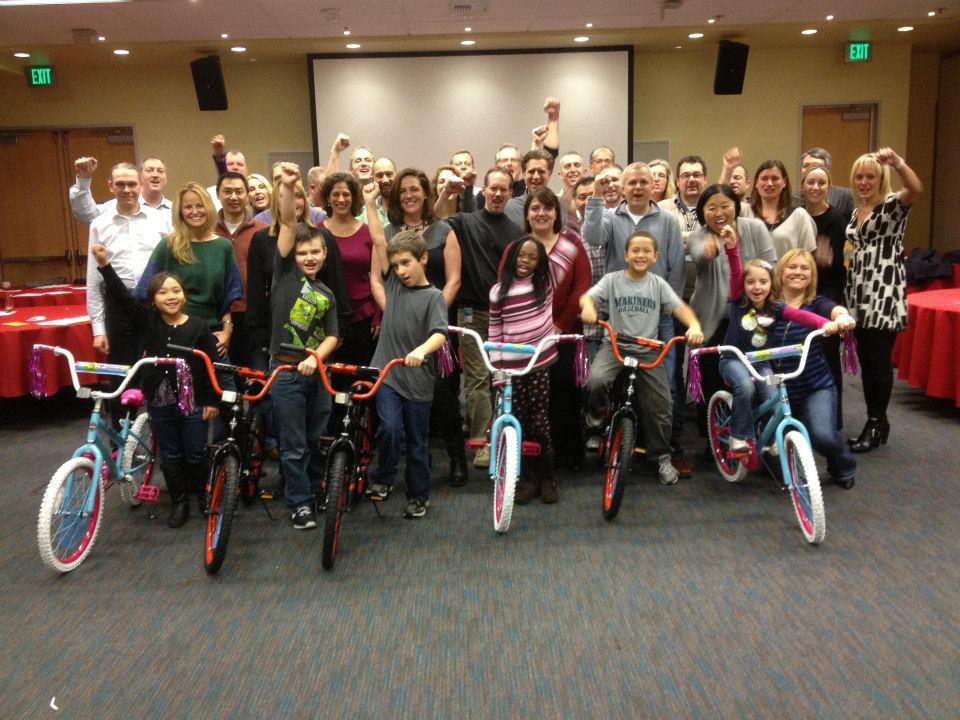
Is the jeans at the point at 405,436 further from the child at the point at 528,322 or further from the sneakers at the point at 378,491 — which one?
the child at the point at 528,322

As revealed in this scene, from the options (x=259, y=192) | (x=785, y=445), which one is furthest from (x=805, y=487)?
(x=259, y=192)

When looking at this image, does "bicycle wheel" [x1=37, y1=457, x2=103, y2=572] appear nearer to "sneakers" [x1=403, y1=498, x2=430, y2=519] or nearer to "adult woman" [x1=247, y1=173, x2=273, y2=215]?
"sneakers" [x1=403, y1=498, x2=430, y2=519]

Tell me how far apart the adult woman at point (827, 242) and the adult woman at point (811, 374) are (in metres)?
0.63

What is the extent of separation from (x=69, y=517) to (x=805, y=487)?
2.76 m

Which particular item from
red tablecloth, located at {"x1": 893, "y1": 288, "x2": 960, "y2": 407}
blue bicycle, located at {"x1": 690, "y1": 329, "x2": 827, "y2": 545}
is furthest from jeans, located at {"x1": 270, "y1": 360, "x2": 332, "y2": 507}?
red tablecloth, located at {"x1": 893, "y1": 288, "x2": 960, "y2": 407}

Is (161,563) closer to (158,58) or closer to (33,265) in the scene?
(158,58)

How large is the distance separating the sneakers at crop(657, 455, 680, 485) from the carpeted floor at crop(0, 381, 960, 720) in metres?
0.14

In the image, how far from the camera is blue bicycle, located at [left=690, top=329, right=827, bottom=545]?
2961 millimetres

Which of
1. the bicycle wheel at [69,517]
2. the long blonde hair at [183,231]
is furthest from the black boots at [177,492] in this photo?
the long blonde hair at [183,231]

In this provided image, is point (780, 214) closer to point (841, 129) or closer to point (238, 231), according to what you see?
point (238, 231)

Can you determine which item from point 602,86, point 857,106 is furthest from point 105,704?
point 857,106

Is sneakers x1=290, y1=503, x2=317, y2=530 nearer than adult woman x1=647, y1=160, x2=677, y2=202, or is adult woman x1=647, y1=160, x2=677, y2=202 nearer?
sneakers x1=290, y1=503, x2=317, y2=530

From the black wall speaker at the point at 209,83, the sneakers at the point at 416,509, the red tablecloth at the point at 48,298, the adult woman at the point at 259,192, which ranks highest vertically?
the black wall speaker at the point at 209,83

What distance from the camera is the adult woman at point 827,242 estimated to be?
4.21m
